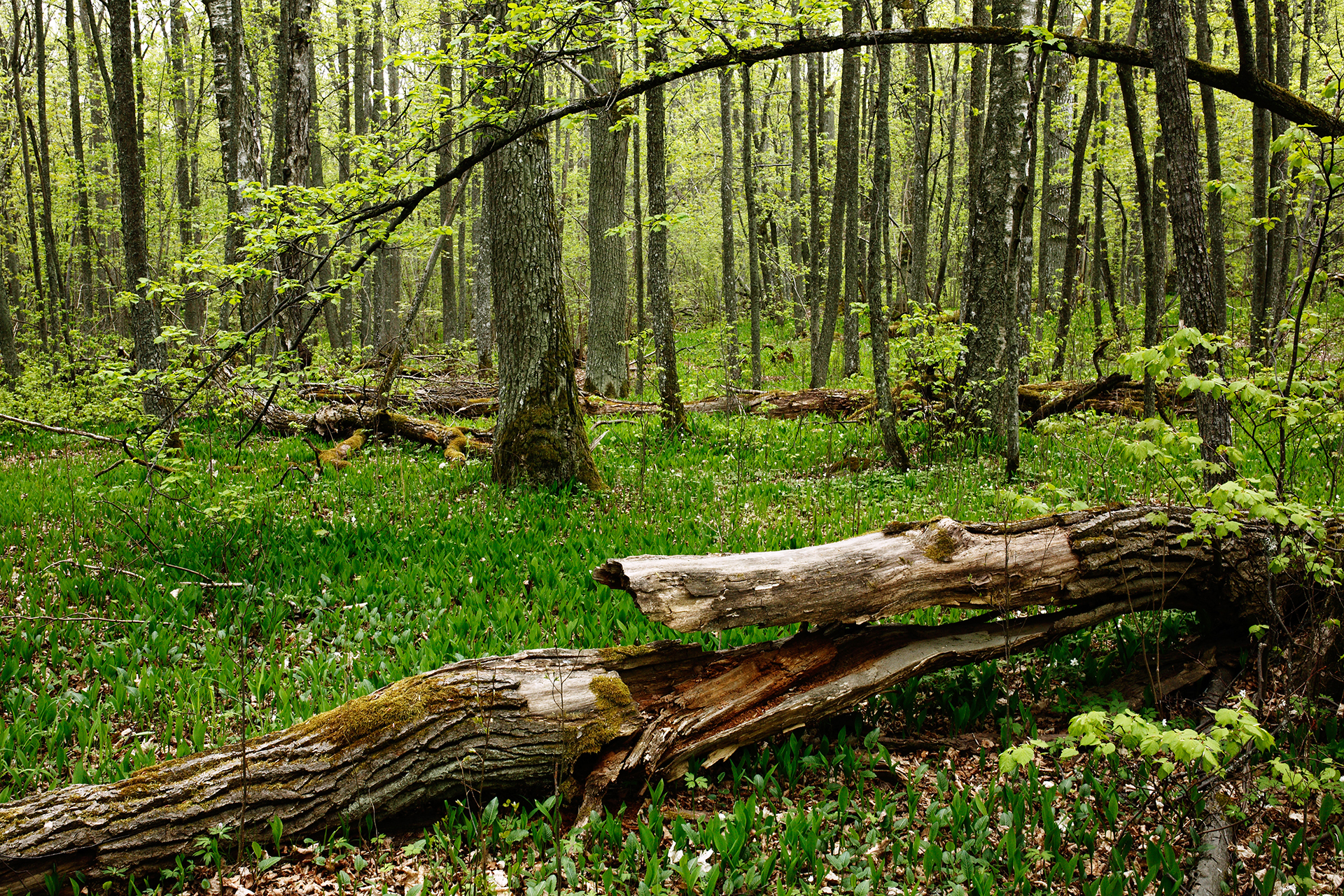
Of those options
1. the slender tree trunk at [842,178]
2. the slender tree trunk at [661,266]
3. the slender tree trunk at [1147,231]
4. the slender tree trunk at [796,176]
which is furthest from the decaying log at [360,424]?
the slender tree trunk at [796,176]

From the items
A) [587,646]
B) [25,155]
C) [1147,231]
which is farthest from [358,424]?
[1147,231]

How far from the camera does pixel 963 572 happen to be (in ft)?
13.2

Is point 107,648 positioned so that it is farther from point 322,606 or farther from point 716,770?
point 716,770

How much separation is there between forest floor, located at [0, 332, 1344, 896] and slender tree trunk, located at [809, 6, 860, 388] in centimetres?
565

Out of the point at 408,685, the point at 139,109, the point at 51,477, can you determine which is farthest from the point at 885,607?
the point at 139,109

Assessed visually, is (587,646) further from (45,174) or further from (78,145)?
(78,145)

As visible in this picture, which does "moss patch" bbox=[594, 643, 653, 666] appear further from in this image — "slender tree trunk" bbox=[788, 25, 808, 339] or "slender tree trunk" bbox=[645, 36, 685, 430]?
"slender tree trunk" bbox=[788, 25, 808, 339]

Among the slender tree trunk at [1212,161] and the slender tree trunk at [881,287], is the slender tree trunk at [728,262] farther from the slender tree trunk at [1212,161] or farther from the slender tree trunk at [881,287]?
the slender tree trunk at [1212,161]

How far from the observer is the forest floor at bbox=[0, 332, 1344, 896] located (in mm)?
3043

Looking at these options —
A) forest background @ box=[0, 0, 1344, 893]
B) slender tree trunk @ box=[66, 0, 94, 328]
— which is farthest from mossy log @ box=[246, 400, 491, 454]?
slender tree trunk @ box=[66, 0, 94, 328]

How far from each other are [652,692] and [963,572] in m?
1.83

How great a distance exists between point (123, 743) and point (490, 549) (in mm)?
2870

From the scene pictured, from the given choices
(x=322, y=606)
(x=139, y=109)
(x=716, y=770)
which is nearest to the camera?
(x=716, y=770)

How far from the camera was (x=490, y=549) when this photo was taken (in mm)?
6418
